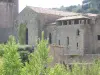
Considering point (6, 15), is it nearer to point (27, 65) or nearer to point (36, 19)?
point (36, 19)

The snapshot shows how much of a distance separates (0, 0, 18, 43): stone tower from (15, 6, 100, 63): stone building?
6.65m

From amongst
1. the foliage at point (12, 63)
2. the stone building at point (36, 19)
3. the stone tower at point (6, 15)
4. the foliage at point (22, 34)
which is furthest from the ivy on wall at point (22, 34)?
the foliage at point (12, 63)

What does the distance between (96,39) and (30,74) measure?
2570 centimetres

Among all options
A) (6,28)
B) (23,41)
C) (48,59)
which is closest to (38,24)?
(23,41)

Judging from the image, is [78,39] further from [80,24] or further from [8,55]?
[8,55]

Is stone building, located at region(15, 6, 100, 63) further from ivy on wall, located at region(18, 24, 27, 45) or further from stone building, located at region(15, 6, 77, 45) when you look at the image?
ivy on wall, located at region(18, 24, 27, 45)

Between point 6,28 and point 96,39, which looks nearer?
point 96,39

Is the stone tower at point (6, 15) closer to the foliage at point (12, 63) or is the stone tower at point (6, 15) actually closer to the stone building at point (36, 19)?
the stone building at point (36, 19)

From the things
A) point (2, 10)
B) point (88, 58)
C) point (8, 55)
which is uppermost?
point (2, 10)

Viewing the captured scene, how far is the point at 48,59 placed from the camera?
10.1 metres

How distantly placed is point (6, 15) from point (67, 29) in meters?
15.3

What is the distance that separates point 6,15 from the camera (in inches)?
Result: 1934

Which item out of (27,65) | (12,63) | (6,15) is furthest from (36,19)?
(12,63)

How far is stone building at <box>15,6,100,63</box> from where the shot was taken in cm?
3438
